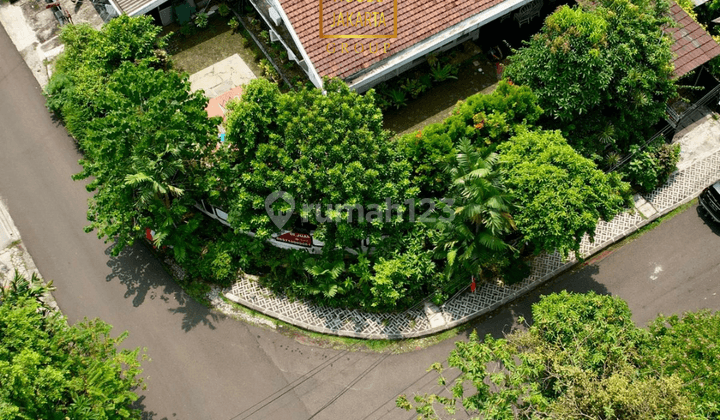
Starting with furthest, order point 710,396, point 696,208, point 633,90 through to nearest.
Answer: point 696,208, point 633,90, point 710,396

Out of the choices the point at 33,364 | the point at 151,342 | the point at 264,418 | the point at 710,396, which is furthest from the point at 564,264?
the point at 33,364

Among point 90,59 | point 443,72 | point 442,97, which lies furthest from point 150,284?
point 443,72

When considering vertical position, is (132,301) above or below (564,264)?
above

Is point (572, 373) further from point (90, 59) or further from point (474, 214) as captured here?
point (90, 59)

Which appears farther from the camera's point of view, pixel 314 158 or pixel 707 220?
pixel 707 220

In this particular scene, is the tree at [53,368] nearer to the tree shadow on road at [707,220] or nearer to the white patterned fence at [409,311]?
the white patterned fence at [409,311]

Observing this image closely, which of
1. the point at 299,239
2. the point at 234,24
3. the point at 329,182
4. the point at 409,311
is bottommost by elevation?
the point at 409,311

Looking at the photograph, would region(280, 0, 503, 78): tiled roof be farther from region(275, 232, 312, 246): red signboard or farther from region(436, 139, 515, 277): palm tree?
region(275, 232, 312, 246): red signboard

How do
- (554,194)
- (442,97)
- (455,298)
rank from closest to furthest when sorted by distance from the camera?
(554,194), (455,298), (442,97)

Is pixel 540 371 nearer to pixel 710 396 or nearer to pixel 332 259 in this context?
pixel 710 396
